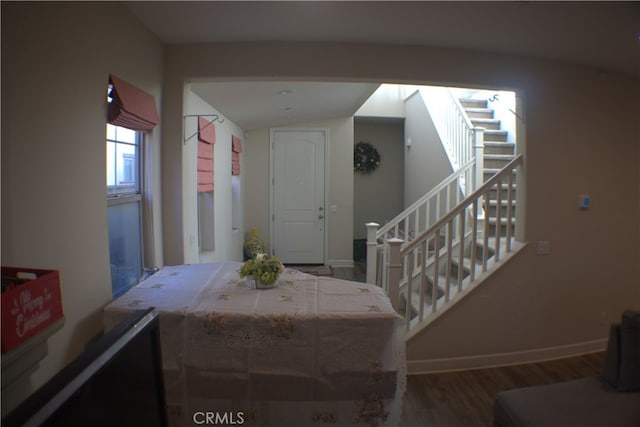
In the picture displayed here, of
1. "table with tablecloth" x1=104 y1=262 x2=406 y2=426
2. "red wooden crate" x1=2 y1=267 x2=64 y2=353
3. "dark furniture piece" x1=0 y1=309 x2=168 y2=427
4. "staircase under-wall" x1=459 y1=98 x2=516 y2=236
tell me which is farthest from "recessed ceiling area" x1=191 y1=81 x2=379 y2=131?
"dark furniture piece" x1=0 y1=309 x2=168 y2=427

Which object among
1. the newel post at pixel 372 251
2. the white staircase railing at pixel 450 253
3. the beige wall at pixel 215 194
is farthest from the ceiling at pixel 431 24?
the newel post at pixel 372 251

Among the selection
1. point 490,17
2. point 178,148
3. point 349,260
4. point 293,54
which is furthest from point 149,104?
point 349,260

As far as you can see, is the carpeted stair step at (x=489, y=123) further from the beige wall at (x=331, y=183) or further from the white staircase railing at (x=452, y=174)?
the beige wall at (x=331, y=183)

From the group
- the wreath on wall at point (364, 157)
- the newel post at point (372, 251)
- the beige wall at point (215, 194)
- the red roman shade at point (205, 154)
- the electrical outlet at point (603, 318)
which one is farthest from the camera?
the wreath on wall at point (364, 157)

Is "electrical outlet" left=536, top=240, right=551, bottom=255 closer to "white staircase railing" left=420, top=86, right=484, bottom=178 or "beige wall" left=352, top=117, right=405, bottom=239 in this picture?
"white staircase railing" left=420, top=86, right=484, bottom=178

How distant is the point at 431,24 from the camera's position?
7.77ft

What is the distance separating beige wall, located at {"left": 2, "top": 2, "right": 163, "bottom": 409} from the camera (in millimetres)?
1320

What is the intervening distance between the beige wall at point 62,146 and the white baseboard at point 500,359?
226cm

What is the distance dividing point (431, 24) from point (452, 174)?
252 centimetres

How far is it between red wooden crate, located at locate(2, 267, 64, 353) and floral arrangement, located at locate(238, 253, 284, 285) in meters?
1.18

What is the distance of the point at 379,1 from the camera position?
2033 millimetres

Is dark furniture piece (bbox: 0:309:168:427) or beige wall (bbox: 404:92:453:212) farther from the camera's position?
beige wall (bbox: 404:92:453:212)

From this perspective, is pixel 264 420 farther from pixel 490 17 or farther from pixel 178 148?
pixel 490 17

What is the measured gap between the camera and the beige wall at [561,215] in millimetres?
3098
